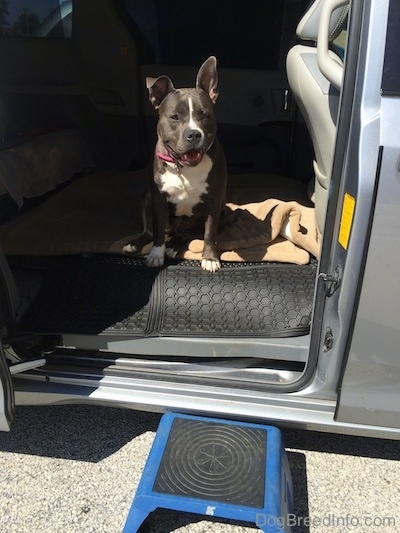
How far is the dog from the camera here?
8.29 ft

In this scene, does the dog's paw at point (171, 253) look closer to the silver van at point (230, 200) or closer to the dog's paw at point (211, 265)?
the silver van at point (230, 200)

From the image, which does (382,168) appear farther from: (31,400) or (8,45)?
(8,45)

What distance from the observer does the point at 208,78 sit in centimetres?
261

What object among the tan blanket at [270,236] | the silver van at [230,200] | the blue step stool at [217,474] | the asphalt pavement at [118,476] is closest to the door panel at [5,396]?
the silver van at [230,200]

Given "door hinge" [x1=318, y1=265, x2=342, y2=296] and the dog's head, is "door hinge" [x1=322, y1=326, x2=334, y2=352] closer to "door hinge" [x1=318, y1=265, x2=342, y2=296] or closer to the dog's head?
"door hinge" [x1=318, y1=265, x2=342, y2=296]

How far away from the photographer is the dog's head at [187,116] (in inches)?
97.7

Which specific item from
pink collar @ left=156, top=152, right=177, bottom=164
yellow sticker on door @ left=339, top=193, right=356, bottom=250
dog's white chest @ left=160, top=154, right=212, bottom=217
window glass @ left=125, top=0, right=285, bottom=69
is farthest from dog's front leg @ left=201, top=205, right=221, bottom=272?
window glass @ left=125, top=0, right=285, bottom=69

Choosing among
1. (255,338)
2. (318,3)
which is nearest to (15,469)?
(255,338)

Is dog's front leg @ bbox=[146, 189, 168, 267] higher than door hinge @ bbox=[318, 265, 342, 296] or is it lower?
lower

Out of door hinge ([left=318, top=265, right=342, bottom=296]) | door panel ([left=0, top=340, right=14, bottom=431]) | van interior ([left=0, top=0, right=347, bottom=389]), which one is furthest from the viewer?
van interior ([left=0, top=0, right=347, bottom=389])

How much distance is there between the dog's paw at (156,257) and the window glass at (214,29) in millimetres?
1884

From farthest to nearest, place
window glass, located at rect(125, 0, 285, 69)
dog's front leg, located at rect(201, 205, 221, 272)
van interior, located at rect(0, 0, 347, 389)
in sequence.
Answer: window glass, located at rect(125, 0, 285, 69) < dog's front leg, located at rect(201, 205, 221, 272) < van interior, located at rect(0, 0, 347, 389)

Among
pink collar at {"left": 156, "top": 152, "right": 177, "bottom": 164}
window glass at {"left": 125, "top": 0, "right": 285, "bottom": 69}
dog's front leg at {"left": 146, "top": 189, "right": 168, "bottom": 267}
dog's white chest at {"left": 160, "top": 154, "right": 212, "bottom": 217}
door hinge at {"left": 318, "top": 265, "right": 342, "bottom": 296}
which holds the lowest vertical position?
dog's front leg at {"left": 146, "top": 189, "right": 168, "bottom": 267}

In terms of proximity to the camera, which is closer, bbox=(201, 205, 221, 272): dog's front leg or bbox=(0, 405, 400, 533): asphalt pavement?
bbox=(0, 405, 400, 533): asphalt pavement
